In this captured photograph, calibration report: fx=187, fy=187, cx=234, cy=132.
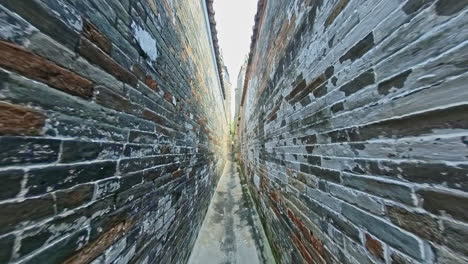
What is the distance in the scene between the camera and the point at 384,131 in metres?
0.84

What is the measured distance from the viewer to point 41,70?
66 cm

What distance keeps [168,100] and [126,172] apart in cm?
96

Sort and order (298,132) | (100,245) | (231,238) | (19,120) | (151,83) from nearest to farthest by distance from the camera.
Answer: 1. (19,120)
2. (100,245)
3. (151,83)
4. (298,132)
5. (231,238)

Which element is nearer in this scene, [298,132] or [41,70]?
[41,70]

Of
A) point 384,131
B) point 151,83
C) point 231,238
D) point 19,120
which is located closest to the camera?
point 19,120

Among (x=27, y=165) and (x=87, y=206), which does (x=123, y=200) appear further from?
(x=27, y=165)

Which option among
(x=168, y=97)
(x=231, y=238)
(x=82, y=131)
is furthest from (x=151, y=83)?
(x=231, y=238)

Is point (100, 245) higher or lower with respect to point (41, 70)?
lower

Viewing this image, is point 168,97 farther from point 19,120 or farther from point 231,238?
point 231,238

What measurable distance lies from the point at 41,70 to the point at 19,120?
0.19 meters

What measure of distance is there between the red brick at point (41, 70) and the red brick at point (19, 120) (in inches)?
4.6

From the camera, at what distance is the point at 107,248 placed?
40.1 inches

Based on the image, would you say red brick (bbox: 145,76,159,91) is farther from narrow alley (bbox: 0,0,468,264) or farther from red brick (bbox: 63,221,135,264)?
red brick (bbox: 63,221,135,264)

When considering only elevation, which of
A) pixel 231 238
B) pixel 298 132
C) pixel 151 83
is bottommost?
pixel 231 238
